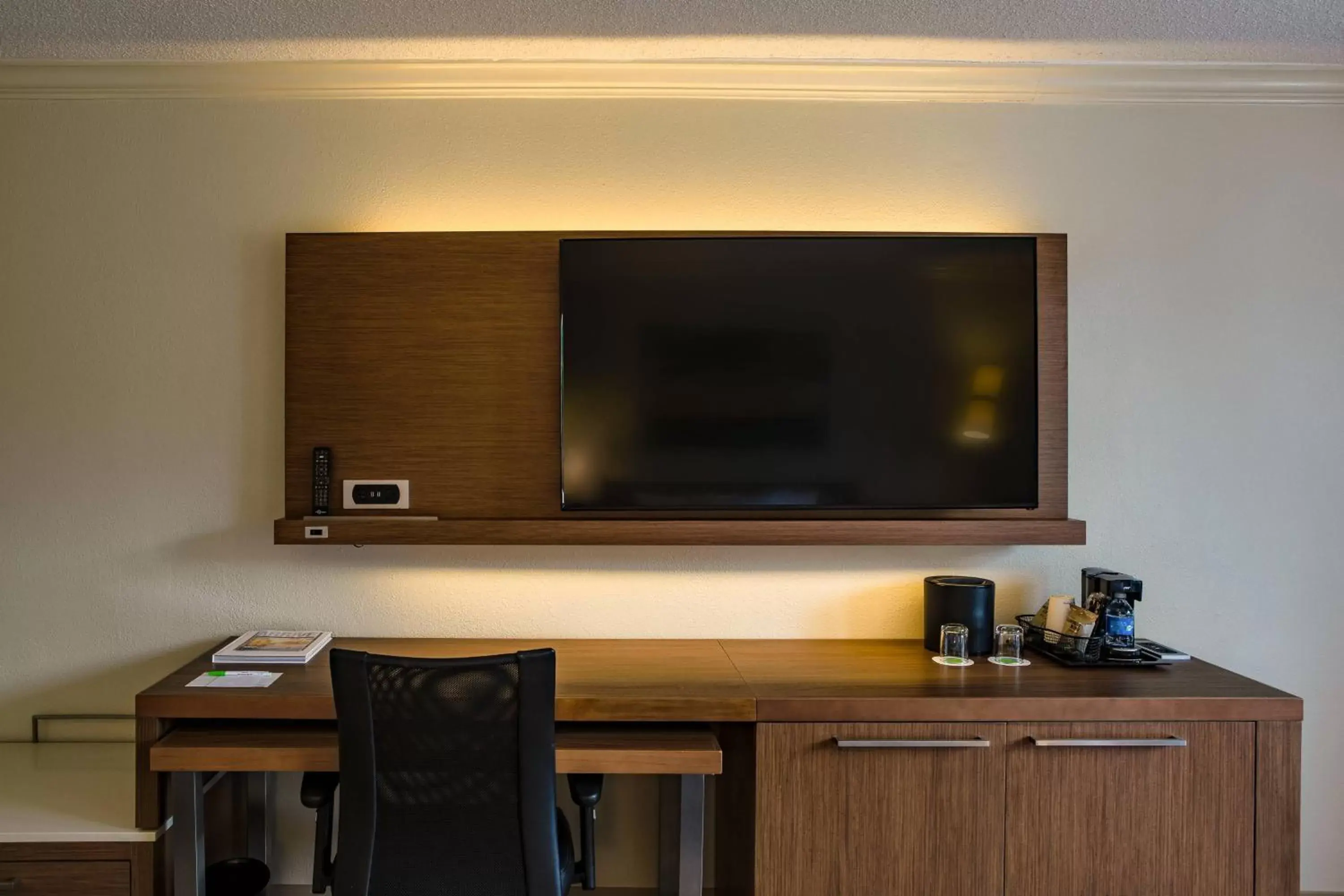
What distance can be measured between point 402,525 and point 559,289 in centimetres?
77

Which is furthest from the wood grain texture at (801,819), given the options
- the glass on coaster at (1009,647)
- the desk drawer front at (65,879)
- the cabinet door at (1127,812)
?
the desk drawer front at (65,879)

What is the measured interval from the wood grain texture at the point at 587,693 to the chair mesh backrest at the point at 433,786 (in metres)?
0.22

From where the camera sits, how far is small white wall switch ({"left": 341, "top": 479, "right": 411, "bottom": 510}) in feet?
8.20

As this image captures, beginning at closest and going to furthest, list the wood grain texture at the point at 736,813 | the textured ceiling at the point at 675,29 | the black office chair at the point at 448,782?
the black office chair at the point at 448,782, the wood grain texture at the point at 736,813, the textured ceiling at the point at 675,29

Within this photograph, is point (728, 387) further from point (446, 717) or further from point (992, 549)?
point (446, 717)

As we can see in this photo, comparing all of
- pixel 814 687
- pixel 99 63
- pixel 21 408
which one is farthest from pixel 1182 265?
pixel 21 408

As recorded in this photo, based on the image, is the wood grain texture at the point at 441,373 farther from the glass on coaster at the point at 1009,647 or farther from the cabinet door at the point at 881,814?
the cabinet door at the point at 881,814

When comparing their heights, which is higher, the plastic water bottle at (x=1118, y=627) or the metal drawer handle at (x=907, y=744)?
the plastic water bottle at (x=1118, y=627)

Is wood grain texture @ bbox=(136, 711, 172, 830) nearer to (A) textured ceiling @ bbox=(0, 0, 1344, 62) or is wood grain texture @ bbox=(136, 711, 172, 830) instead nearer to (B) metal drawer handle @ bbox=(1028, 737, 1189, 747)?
(A) textured ceiling @ bbox=(0, 0, 1344, 62)

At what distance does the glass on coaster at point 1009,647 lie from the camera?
2377mm

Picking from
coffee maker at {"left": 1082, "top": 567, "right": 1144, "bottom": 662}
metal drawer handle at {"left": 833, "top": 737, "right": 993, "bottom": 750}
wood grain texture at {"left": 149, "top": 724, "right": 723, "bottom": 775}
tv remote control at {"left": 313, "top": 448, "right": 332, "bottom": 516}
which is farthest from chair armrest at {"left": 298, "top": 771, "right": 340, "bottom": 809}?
coffee maker at {"left": 1082, "top": 567, "right": 1144, "bottom": 662}

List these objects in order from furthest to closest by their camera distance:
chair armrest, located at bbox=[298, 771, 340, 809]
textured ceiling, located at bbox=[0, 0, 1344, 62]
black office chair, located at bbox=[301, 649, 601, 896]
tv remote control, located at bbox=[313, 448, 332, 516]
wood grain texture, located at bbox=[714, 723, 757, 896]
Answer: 1. tv remote control, located at bbox=[313, 448, 332, 516]
2. textured ceiling, located at bbox=[0, 0, 1344, 62]
3. wood grain texture, located at bbox=[714, 723, 757, 896]
4. chair armrest, located at bbox=[298, 771, 340, 809]
5. black office chair, located at bbox=[301, 649, 601, 896]

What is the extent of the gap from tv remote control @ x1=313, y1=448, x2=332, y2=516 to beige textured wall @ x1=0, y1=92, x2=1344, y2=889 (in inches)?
7.0

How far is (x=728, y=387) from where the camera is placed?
8.17 feet
